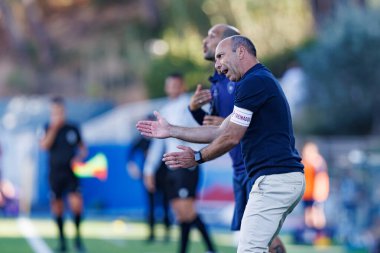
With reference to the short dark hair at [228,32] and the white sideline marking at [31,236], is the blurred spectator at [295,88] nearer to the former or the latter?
the white sideline marking at [31,236]

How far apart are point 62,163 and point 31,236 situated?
2833 millimetres

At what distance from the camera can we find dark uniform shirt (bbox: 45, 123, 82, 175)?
16.6 m

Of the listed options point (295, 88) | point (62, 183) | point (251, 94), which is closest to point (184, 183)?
point (62, 183)

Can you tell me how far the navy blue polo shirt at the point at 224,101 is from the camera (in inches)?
415

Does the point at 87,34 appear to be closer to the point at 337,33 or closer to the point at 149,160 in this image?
the point at 337,33

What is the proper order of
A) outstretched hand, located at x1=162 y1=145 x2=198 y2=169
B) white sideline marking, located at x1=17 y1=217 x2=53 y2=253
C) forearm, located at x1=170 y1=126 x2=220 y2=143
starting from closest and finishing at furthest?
outstretched hand, located at x1=162 y1=145 x2=198 y2=169 → forearm, located at x1=170 y1=126 x2=220 y2=143 → white sideline marking, located at x1=17 y1=217 x2=53 y2=253

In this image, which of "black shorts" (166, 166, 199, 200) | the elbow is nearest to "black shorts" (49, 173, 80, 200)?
"black shorts" (166, 166, 199, 200)

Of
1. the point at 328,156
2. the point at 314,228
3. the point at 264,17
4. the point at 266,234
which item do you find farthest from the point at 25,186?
the point at 266,234

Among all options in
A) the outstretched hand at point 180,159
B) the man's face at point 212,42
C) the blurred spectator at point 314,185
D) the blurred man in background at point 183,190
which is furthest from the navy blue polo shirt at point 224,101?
the blurred spectator at point 314,185

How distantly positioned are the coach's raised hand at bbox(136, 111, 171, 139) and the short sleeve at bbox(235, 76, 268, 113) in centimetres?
59

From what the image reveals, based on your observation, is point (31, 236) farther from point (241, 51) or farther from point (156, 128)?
point (241, 51)

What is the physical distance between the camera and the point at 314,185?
794 inches

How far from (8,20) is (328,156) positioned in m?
24.5

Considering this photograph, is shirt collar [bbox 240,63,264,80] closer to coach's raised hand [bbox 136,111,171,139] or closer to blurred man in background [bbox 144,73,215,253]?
coach's raised hand [bbox 136,111,171,139]
